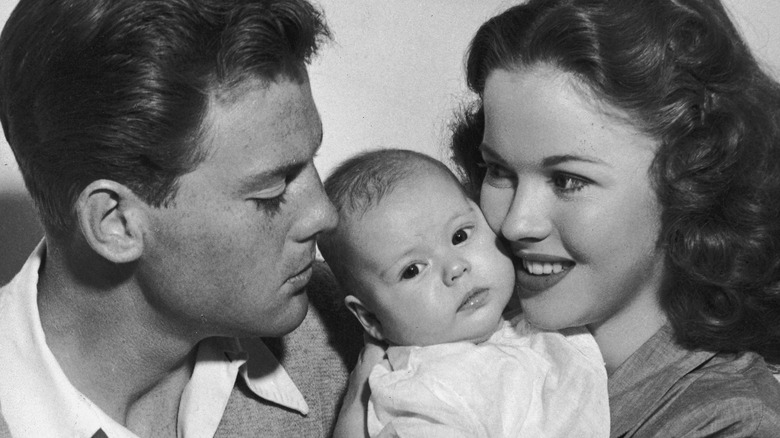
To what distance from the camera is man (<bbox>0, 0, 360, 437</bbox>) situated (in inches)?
70.8

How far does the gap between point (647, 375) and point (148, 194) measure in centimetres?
113

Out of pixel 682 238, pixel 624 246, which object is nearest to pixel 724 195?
pixel 682 238

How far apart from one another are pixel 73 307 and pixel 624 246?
1.14 meters

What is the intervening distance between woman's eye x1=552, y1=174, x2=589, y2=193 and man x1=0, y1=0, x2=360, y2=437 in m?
0.47

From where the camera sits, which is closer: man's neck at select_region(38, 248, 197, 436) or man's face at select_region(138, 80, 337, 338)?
man's face at select_region(138, 80, 337, 338)

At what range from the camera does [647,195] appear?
2051 mm

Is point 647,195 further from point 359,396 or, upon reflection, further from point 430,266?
point 359,396

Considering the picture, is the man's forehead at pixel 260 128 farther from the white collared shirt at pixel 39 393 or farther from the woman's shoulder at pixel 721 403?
the woman's shoulder at pixel 721 403

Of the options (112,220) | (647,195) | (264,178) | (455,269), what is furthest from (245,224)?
(647,195)

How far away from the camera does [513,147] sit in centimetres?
206

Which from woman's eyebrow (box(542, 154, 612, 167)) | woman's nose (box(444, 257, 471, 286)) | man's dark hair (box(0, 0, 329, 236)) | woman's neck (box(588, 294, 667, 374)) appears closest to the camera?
man's dark hair (box(0, 0, 329, 236))

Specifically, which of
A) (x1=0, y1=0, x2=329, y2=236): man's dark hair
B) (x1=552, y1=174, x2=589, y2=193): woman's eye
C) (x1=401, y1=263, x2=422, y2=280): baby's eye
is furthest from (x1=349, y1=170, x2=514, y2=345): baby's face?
(x1=0, y1=0, x2=329, y2=236): man's dark hair

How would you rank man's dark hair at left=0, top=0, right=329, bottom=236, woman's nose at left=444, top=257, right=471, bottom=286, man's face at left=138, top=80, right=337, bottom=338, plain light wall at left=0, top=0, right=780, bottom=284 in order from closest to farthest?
man's dark hair at left=0, top=0, right=329, bottom=236, man's face at left=138, top=80, right=337, bottom=338, woman's nose at left=444, top=257, right=471, bottom=286, plain light wall at left=0, top=0, right=780, bottom=284

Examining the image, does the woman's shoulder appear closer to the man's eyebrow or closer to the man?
the man
